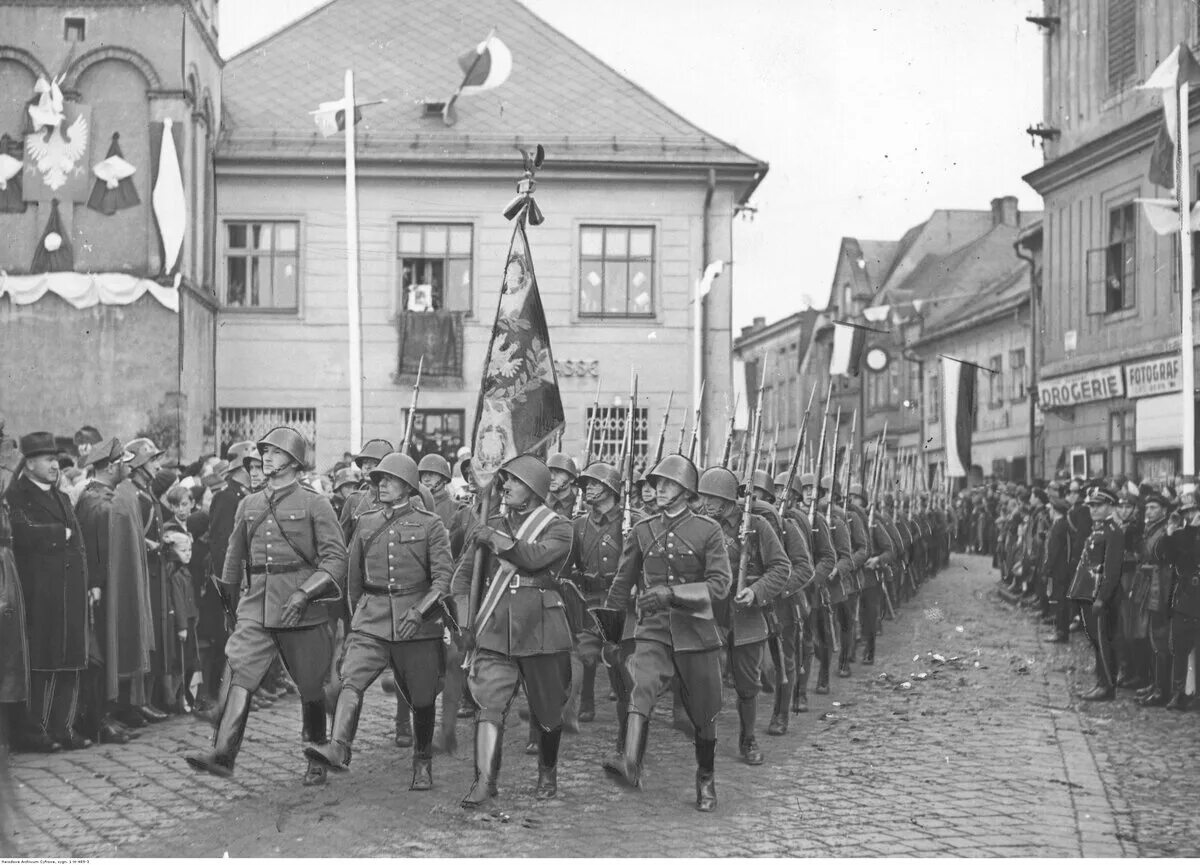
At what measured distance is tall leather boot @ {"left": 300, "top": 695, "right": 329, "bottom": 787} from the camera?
9.30 meters

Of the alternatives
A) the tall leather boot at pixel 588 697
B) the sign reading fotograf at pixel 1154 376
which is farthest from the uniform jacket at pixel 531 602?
the sign reading fotograf at pixel 1154 376

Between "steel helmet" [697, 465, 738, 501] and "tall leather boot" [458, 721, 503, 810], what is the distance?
8.23 feet

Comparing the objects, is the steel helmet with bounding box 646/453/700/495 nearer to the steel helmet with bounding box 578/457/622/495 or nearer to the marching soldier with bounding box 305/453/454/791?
the marching soldier with bounding box 305/453/454/791

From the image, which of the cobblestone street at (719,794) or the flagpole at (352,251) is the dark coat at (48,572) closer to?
the cobblestone street at (719,794)

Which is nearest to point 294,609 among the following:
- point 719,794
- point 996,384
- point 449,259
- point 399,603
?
point 399,603

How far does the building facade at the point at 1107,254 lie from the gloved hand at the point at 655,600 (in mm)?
19368

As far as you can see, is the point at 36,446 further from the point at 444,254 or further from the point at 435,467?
the point at 444,254

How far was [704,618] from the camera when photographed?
9.21 m

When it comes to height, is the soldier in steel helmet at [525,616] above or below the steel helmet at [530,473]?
below

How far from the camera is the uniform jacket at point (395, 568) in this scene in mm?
9359

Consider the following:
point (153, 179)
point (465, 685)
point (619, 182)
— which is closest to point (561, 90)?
point (619, 182)

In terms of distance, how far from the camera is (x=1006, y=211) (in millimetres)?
67938

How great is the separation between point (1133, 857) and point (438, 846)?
3276mm

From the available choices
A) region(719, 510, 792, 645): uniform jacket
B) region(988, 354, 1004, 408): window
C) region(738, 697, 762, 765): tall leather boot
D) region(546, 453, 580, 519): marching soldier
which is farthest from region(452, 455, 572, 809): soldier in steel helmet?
region(988, 354, 1004, 408): window
